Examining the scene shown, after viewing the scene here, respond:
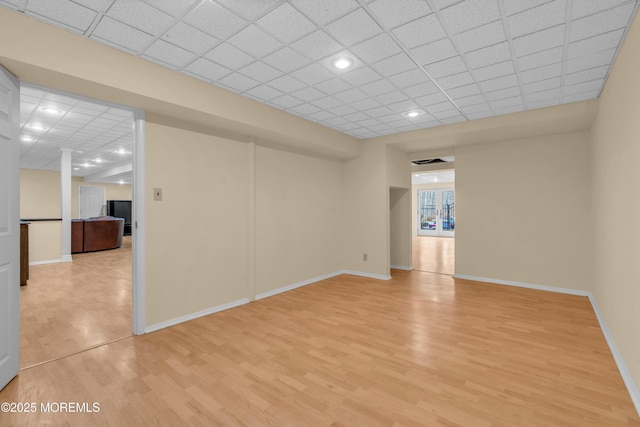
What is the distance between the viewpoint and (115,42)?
2.51 m

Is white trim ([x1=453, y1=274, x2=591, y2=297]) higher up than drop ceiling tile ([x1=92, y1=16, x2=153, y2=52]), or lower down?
lower down

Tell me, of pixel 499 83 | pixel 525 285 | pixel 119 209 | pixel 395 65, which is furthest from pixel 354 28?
pixel 119 209

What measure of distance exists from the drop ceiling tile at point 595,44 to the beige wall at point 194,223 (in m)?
3.78

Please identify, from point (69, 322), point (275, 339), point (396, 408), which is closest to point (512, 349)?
point (396, 408)

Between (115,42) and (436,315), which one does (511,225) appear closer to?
(436,315)

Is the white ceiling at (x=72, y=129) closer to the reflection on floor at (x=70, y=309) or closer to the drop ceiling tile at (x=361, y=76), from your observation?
the reflection on floor at (x=70, y=309)

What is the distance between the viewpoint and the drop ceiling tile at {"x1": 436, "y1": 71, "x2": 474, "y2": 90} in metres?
3.16

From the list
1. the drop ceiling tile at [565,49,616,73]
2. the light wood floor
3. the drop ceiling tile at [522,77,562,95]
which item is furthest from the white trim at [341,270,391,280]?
the drop ceiling tile at [565,49,616,73]

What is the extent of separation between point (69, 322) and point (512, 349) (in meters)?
4.89

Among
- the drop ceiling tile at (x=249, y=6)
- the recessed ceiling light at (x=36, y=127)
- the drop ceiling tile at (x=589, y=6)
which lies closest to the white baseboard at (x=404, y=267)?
the drop ceiling tile at (x=589, y=6)

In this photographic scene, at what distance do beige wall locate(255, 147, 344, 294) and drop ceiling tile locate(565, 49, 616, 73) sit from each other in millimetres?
3753

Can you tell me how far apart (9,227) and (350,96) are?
11.5 ft

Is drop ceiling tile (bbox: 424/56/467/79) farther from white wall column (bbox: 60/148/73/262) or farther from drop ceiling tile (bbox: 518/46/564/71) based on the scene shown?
→ white wall column (bbox: 60/148/73/262)

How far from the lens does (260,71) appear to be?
10.0 feet
